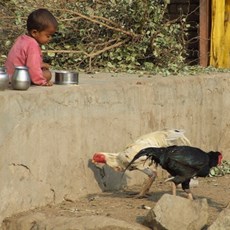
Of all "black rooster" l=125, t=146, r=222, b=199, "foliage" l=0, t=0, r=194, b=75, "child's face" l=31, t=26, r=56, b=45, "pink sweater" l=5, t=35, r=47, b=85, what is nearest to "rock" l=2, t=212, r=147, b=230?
"black rooster" l=125, t=146, r=222, b=199

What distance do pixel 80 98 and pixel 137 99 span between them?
936mm

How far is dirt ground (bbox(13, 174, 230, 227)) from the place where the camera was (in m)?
6.22

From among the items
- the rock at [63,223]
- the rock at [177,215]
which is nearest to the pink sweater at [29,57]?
the rock at [63,223]

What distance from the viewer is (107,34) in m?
9.84

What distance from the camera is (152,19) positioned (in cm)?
979

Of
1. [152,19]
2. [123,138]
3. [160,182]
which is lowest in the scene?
[160,182]

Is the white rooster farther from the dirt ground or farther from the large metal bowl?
the large metal bowl

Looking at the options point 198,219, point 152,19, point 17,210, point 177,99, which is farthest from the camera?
point 152,19

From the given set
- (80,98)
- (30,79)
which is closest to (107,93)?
(80,98)

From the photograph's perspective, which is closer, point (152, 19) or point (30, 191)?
point (30, 191)

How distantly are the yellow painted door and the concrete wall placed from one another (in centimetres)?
185

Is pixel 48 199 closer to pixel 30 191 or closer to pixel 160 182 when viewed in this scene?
pixel 30 191

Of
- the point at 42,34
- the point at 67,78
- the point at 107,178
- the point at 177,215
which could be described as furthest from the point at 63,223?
the point at 42,34

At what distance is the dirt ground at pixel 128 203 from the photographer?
6223 millimetres
